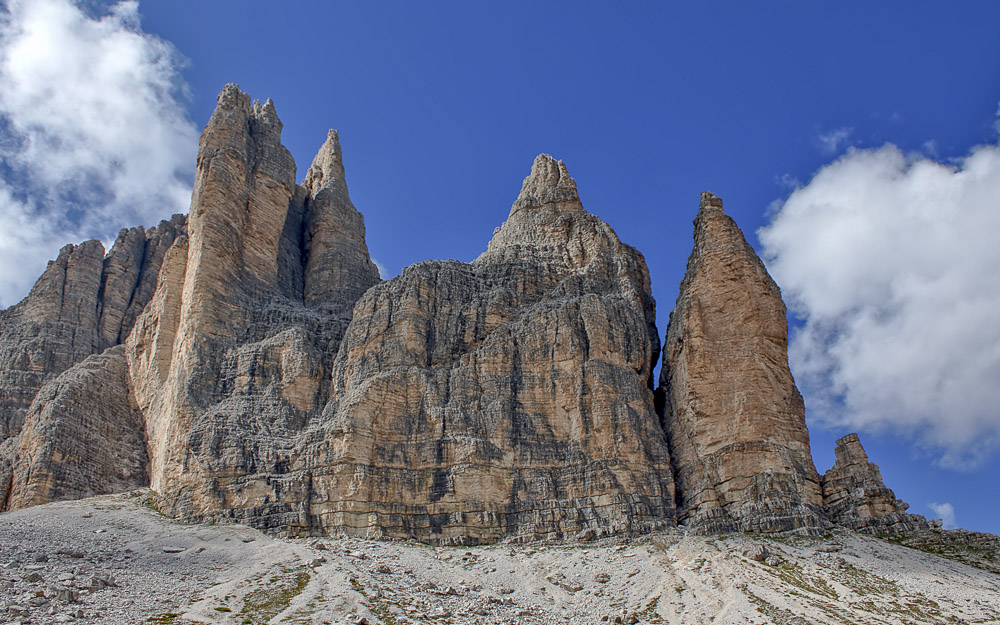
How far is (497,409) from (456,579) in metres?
16.5

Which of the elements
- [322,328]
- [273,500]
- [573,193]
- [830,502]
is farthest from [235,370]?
[830,502]

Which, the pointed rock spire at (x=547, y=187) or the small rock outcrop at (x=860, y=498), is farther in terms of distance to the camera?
the pointed rock spire at (x=547, y=187)

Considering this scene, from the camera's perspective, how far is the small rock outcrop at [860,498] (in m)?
56.3

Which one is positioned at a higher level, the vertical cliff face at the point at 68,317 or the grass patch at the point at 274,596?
the vertical cliff face at the point at 68,317

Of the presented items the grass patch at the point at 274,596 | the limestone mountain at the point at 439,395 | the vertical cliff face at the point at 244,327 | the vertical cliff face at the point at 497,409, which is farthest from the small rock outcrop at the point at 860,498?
the vertical cliff face at the point at 244,327

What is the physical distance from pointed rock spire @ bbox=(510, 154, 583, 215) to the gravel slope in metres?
40.4

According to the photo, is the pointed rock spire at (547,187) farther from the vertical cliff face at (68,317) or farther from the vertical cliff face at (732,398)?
the vertical cliff face at (68,317)

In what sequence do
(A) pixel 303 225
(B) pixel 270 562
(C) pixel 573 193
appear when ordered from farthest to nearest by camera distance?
(A) pixel 303 225
(C) pixel 573 193
(B) pixel 270 562

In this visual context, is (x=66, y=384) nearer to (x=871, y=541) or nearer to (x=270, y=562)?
(x=270, y=562)

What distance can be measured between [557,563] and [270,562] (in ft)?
56.6

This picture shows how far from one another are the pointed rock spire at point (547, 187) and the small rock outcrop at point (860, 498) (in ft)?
121

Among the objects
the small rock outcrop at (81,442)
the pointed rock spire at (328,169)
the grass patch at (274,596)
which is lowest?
the grass patch at (274,596)

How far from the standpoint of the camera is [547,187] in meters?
89.1

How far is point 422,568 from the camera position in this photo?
169ft
